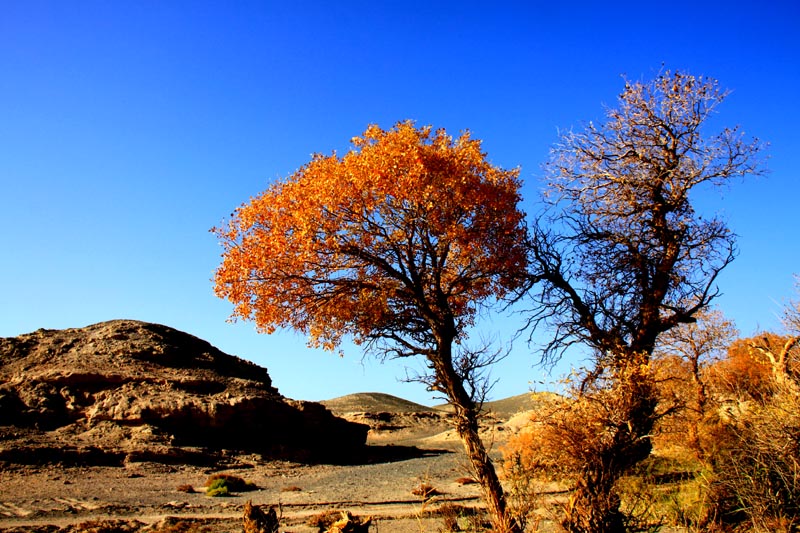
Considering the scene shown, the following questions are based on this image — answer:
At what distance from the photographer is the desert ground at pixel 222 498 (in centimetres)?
1448

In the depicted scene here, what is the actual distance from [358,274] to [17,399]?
25.5 m

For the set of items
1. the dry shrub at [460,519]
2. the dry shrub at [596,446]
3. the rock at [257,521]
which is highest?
the dry shrub at [596,446]

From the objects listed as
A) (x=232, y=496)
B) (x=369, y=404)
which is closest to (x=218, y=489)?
(x=232, y=496)

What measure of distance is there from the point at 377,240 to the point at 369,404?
70.9 metres

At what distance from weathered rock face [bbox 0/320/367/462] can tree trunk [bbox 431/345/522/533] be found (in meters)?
19.9

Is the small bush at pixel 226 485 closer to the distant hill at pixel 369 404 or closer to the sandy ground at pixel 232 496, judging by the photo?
the sandy ground at pixel 232 496

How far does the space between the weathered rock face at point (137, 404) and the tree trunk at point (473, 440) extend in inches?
782

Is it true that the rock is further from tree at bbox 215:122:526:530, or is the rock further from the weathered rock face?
the weathered rock face


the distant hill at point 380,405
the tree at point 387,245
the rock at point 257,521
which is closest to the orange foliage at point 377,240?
the tree at point 387,245

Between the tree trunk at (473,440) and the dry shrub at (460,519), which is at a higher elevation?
the tree trunk at (473,440)

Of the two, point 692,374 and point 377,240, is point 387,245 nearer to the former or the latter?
point 377,240

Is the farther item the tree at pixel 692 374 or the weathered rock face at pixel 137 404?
the weathered rock face at pixel 137 404

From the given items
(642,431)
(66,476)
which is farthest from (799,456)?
(66,476)

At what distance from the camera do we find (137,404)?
3030cm
